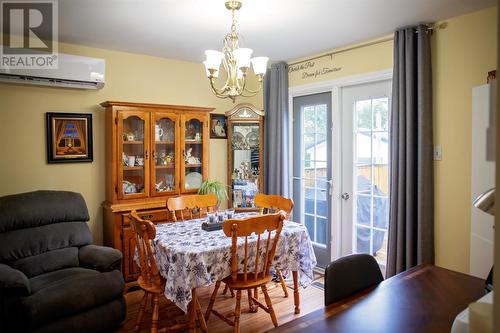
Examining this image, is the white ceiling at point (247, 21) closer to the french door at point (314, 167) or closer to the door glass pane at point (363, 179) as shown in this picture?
the french door at point (314, 167)

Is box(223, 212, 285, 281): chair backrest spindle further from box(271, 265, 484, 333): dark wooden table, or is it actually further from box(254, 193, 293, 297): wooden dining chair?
box(271, 265, 484, 333): dark wooden table

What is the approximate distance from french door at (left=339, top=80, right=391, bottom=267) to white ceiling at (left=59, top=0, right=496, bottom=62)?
607 mm

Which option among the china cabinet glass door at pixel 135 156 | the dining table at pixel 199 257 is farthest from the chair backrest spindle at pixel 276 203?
the china cabinet glass door at pixel 135 156

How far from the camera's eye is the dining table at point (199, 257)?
7.59 feet

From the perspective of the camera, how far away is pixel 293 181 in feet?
14.6

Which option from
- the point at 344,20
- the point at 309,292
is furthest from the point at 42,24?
the point at 309,292

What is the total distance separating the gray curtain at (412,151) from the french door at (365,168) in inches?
12.0

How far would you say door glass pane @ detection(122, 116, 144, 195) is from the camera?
12.2ft

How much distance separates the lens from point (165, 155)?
13.1 ft

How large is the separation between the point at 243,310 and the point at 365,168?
6.13ft

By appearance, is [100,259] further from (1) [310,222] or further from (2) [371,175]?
(2) [371,175]

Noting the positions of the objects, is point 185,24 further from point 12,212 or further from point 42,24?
point 12,212

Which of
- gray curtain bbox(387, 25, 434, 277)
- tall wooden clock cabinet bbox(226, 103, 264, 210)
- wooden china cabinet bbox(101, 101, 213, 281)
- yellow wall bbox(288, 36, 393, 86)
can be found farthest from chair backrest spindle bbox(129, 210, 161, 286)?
yellow wall bbox(288, 36, 393, 86)

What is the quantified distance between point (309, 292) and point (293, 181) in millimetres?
1410
